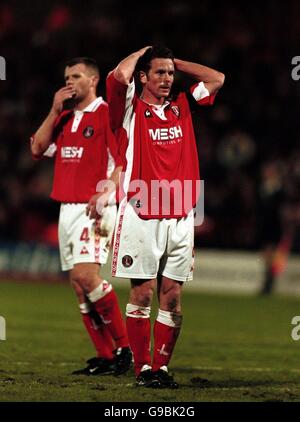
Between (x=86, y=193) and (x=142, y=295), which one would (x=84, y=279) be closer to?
(x=86, y=193)

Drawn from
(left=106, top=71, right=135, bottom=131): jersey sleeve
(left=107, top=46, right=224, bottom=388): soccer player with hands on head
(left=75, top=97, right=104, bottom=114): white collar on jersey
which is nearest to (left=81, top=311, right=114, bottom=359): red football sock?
(left=107, top=46, right=224, bottom=388): soccer player with hands on head

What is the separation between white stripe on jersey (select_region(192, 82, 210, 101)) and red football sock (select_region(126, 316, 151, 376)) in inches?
65.6

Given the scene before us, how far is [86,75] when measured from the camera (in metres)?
8.23

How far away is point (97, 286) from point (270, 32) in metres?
14.5

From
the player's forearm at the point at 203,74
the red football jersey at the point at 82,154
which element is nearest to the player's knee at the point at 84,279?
the red football jersey at the point at 82,154

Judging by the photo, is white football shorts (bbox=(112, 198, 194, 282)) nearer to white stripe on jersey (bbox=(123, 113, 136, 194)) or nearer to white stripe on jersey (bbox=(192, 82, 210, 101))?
white stripe on jersey (bbox=(123, 113, 136, 194))

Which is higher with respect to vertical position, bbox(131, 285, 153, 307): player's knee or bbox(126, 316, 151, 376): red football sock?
bbox(131, 285, 153, 307): player's knee

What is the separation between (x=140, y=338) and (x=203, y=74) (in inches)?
77.3

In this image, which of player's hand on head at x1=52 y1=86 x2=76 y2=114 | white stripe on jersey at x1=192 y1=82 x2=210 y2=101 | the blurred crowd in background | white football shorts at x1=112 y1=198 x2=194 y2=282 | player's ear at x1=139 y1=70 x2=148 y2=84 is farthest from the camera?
the blurred crowd in background

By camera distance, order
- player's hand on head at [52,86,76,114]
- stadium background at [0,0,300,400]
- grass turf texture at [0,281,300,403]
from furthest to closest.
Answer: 1. stadium background at [0,0,300,400]
2. player's hand on head at [52,86,76,114]
3. grass turf texture at [0,281,300,403]

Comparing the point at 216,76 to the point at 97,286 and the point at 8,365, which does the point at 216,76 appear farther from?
the point at 8,365

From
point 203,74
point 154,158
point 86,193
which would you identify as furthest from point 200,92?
point 86,193

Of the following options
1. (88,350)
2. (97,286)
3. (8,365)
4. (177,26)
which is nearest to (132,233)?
(97,286)

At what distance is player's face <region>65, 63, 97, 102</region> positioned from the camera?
26.9 feet
